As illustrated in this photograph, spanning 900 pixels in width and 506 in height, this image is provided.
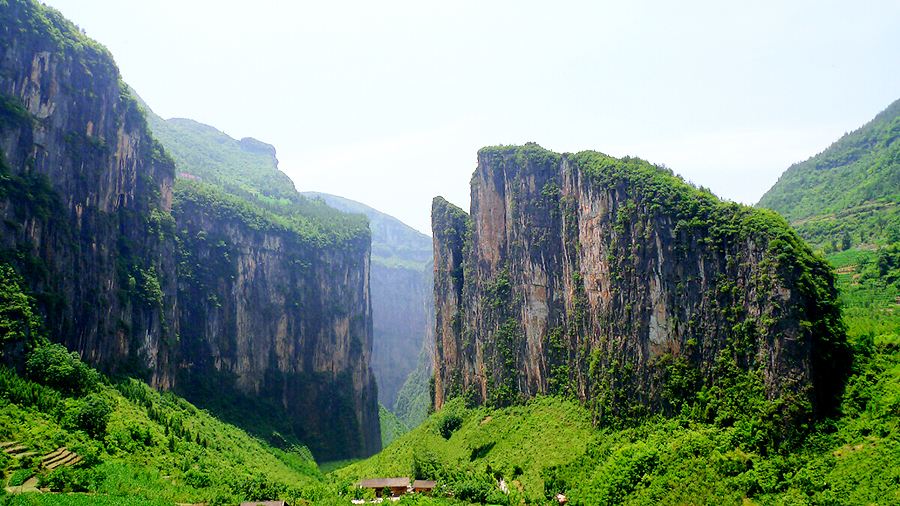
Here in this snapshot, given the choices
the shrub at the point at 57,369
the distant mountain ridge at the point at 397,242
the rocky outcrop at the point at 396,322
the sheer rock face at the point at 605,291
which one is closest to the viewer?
the sheer rock face at the point at 605,291

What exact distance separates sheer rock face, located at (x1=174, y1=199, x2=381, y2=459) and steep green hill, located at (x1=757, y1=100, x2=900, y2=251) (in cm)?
6148

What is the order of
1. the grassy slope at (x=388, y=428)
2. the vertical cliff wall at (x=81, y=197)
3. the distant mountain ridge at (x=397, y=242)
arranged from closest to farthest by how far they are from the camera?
the vertical cliff wall at (x=81, y=197)
the grassy slope at (x=388, y=428)
the distant mountain ridge at (x=397, y=242)

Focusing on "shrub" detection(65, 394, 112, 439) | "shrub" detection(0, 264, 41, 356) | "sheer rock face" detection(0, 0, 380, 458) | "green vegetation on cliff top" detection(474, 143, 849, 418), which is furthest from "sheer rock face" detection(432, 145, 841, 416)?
"shrub" detection(0, 264, 41, 356)

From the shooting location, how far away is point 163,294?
71.3 metres

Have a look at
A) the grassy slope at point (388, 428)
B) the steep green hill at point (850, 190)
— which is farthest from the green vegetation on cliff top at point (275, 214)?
the steep green hill at point (850, 190)

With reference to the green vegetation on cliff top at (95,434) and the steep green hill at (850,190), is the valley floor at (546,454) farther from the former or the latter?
the steep green hill at (850,190)

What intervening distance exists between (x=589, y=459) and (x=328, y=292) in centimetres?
6201

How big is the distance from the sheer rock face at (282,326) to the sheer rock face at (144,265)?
0.19 m

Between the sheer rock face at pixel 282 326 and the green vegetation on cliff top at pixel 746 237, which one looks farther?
the sheer rock face at pixel 282 326

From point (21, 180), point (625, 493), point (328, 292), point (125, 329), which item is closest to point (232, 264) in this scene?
point (328, 292)

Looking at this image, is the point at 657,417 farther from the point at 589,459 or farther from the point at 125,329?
the point at 125,329

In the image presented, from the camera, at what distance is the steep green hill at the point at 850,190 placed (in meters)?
61.5

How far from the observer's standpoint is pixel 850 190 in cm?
7794

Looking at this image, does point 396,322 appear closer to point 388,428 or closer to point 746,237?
point 388,428
